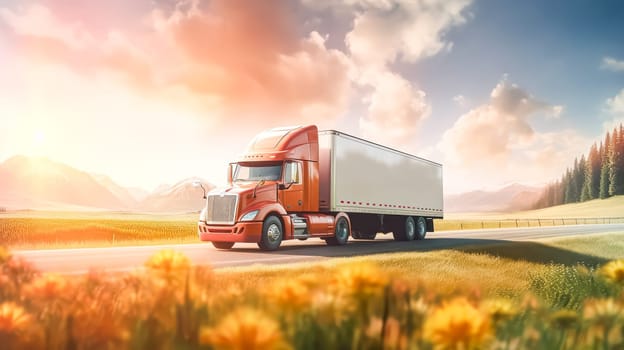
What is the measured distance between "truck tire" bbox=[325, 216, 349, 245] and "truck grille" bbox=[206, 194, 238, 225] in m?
4.99

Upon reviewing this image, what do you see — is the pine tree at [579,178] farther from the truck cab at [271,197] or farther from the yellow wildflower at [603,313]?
the yellow wildflower at [603,313]

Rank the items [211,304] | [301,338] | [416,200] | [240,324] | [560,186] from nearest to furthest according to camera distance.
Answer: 1. [240,324]
2. [301,338]
3. [211,304]
4. [416,200]
5. [560,186]

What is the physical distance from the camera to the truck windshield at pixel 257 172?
18.5 m

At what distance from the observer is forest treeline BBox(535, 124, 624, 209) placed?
419 feet

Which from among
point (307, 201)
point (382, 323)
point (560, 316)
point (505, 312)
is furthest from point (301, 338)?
point (307, 201)

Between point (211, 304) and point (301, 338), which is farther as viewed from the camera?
point (211, 304)

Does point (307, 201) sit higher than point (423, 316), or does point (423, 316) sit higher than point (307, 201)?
point (307, 201)

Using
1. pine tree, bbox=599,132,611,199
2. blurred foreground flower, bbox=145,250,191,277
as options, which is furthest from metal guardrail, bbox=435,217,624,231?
pine tree, bbox=599,132,611,199

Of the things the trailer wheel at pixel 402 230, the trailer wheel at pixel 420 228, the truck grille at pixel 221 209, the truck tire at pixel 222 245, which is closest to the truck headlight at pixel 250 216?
the truck grille at pixel 221 209

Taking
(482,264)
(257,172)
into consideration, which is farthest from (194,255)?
(482,264)

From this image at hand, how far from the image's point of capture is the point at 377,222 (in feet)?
81.7

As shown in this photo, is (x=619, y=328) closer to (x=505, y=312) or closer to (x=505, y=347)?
(x=505, y=312)

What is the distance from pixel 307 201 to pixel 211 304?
1719 cm

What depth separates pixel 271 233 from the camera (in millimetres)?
17516
